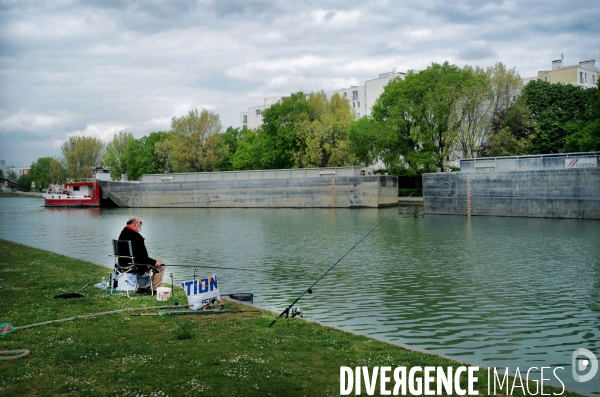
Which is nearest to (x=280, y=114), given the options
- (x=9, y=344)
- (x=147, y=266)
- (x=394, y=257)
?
(x=394, y=257)

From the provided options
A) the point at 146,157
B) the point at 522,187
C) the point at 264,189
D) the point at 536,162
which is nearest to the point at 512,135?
the point at 536,162

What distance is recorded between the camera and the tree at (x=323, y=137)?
237 ft

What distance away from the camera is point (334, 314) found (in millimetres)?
12414

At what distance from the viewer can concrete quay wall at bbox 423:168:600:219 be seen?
39.2 metres

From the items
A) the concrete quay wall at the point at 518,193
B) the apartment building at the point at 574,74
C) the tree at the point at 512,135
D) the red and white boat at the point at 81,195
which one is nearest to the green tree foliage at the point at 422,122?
the tree at the point at 512,135

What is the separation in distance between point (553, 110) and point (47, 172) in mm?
129083

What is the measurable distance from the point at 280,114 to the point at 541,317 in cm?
6718

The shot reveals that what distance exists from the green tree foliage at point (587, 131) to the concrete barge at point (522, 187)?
483 inches

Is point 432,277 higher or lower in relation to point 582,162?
lower

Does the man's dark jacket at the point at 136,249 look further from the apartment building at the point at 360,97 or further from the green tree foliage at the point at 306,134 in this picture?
the apartment building at the point at 360,97

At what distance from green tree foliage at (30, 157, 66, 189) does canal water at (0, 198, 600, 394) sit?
99722 millimetres

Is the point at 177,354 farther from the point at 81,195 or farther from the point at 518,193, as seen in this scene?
the point at 81,195

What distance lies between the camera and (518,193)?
42750mm

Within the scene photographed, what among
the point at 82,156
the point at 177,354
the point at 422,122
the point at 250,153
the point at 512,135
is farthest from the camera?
the point at 82,156
